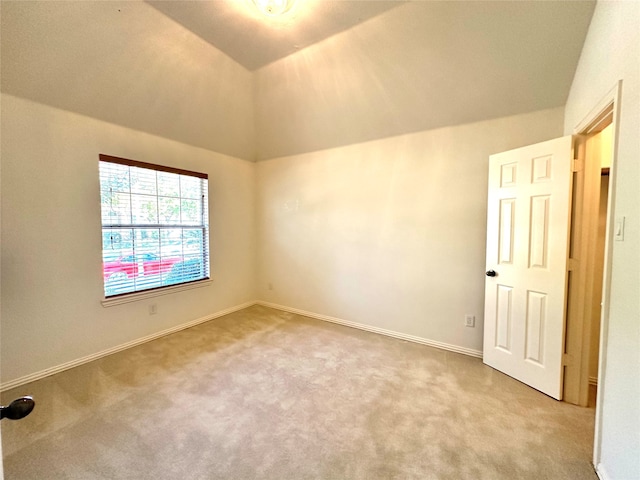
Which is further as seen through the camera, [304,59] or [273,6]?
[304,59]

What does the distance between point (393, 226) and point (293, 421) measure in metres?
2.18

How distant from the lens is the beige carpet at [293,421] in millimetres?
1519

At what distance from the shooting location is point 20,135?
7.32 feet

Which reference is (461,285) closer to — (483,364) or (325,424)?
(483,364)

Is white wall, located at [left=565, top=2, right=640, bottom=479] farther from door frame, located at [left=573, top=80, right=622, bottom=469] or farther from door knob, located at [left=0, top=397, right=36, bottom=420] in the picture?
door knob, located at [left=0, top=397, right=36, bottom=420]

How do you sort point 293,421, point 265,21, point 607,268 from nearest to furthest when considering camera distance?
1. point 607,268
2. point 293,421
3. point 265,21

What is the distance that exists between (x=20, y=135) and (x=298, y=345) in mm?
3036

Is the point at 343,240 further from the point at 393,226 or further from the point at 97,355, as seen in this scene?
the point at 97,355

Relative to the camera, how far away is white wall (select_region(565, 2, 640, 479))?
48.8 inches

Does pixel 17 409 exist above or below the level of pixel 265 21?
below

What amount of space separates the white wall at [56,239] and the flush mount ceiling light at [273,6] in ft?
6.16

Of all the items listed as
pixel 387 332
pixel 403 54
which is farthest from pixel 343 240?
pixel 403 54

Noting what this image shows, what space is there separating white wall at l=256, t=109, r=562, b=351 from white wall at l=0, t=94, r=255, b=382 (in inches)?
66.7

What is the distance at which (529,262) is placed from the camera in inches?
A: 87.9
